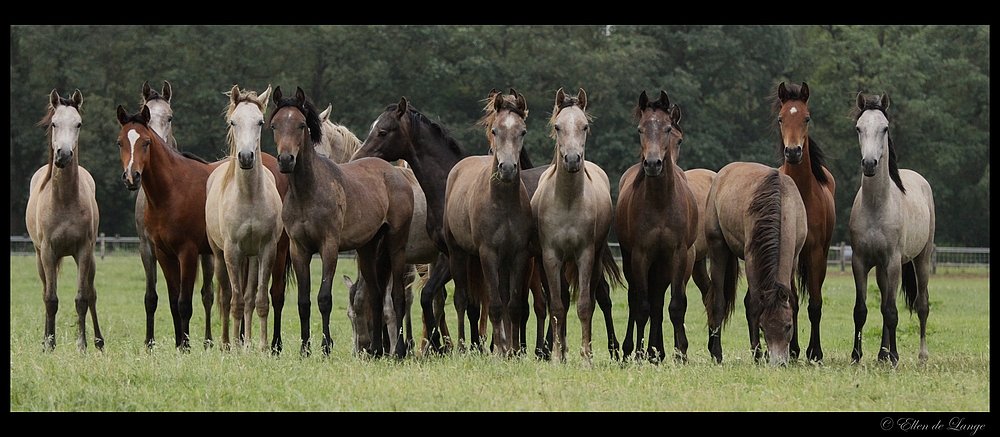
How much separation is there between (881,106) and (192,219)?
19.6 feet

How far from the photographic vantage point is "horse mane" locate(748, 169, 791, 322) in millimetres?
7992

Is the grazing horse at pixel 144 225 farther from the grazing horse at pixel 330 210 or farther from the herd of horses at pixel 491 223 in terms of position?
the grazing horse at pixel 330 210

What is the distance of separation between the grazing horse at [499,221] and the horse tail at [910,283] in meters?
4.17

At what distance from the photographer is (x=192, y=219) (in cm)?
982

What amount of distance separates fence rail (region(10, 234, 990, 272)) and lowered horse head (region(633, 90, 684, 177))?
20.3 metres

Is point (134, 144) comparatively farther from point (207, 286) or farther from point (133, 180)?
point (207, 286)

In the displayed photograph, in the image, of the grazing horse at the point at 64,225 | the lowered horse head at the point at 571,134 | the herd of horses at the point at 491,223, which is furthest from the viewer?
the grazing horse at the point at 64,225

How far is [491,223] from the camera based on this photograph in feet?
28.0

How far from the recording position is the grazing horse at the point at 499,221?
26.6 feet

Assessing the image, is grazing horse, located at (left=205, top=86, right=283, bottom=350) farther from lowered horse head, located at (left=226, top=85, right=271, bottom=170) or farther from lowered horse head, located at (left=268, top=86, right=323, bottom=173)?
lowered horse head, located at (left=268, top=86, right=323, bottom=173)

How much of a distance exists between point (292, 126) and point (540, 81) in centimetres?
2662

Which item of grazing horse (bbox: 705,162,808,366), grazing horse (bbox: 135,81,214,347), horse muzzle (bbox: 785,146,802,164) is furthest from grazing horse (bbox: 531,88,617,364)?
grazing horse (bbox: 135,81,214,347)

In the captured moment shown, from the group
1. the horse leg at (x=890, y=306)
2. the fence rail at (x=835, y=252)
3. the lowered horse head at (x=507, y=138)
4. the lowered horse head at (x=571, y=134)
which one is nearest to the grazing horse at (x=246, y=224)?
the lowered horse head at (x=507, y=138)

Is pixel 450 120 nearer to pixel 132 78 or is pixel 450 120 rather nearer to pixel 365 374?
pixel 132 78
